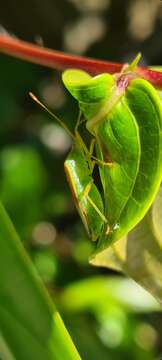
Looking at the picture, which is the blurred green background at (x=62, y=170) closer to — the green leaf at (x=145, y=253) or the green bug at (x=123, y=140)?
the green leaf at (x=145, y=253)

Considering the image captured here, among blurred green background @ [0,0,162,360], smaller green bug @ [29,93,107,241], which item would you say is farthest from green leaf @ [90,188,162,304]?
blurred green background @ [0,0,162,360]

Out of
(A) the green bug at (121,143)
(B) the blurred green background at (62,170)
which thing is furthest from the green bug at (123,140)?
(B) the blurred green background at (62,170)

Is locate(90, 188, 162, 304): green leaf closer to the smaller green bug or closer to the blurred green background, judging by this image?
the smaller green bug

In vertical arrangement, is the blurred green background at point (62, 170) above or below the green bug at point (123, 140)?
below

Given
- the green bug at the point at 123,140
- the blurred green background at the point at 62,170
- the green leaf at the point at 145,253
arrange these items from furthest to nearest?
the blurred green background at the point at 62,170 → the green leaf at the point at 145,253 → the green bug at the point at 123,140

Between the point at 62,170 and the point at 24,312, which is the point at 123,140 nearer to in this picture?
the point at 24,312

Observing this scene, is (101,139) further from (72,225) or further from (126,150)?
(72,225)
